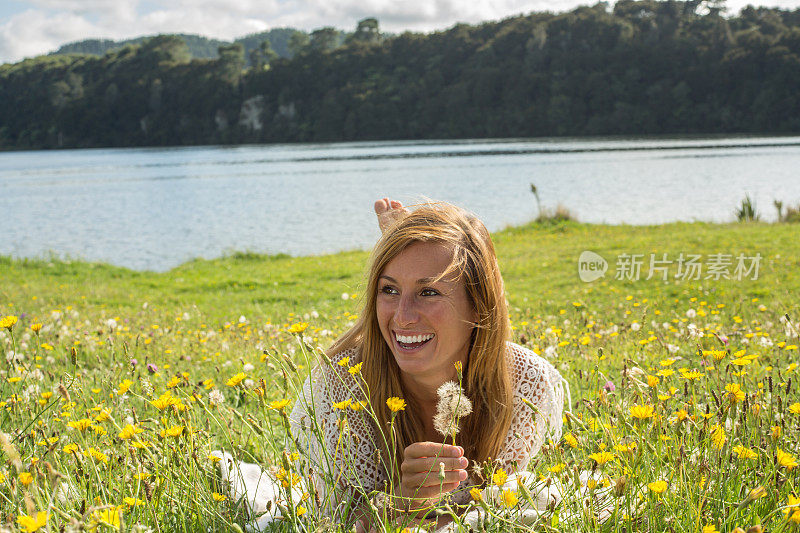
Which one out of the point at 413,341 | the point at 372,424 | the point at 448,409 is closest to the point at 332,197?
the point at 372,424

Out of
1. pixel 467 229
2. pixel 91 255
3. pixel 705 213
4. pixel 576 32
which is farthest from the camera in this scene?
pixel 576 32

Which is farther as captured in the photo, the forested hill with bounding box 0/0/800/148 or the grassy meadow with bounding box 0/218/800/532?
the forested hill with bounding box 0/0/800/148

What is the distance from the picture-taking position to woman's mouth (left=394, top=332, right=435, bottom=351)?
2289mm

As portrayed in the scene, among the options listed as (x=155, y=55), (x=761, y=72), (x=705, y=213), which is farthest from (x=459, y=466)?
(x=155, y=55)

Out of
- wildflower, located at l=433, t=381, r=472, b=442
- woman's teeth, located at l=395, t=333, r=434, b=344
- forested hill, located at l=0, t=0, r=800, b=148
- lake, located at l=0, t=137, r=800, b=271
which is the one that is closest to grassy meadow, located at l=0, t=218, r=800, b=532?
wildflower, located at l=433, t=381, r=472, b=442

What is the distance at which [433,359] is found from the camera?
2.30 m

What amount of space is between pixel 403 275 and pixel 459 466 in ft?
2.41

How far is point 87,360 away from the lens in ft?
15.6

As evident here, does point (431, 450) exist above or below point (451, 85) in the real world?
below

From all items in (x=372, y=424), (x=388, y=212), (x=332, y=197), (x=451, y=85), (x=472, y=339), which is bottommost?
(x=372, y=424)

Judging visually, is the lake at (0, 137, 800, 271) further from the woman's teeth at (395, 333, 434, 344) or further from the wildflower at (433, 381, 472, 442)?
the wildflower at (433, 381, 472, 442)

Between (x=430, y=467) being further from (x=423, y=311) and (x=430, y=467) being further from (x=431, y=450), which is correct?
(x=423, y=311)

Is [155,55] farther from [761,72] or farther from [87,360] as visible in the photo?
[87,360]

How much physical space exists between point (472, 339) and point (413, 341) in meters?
0.37
